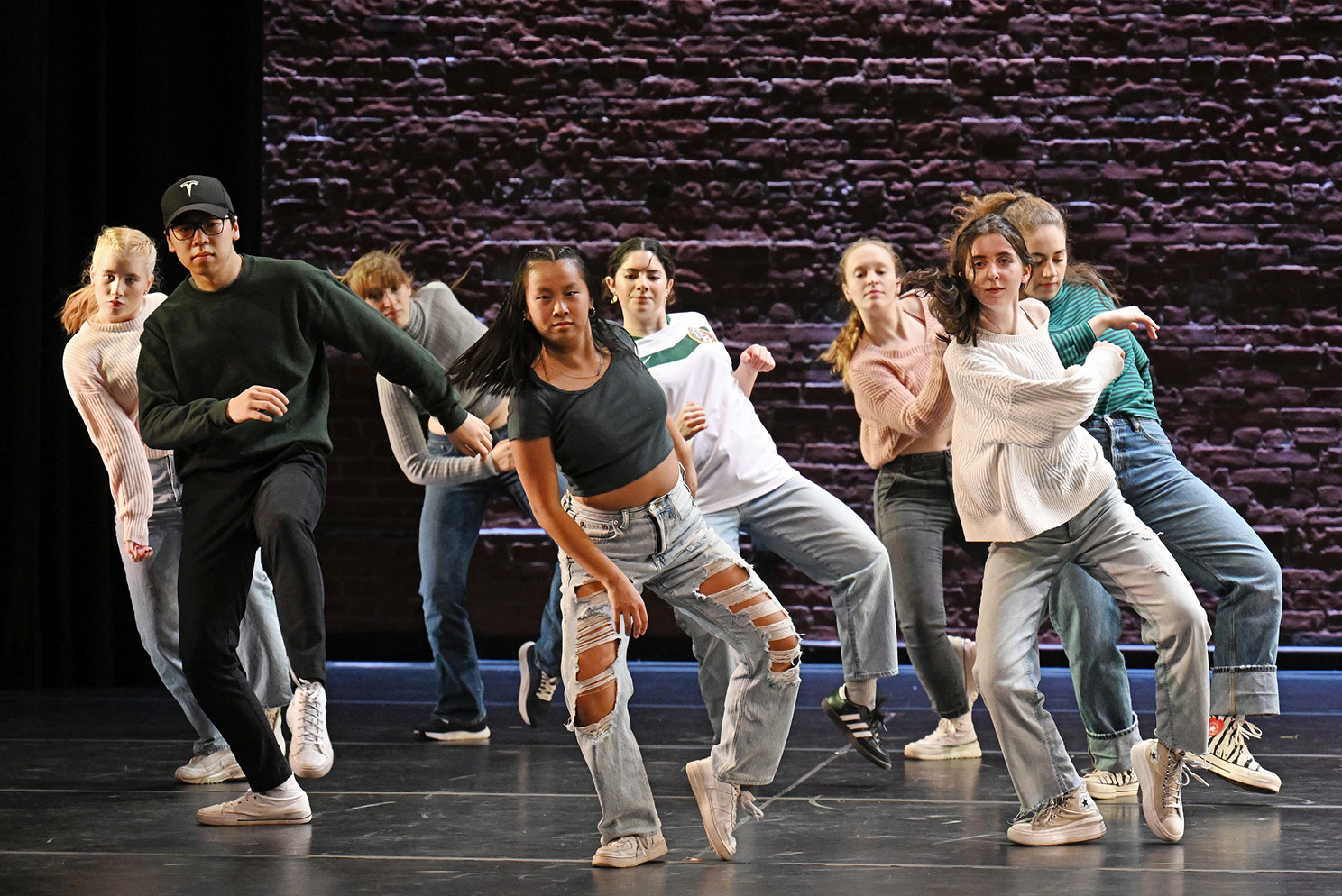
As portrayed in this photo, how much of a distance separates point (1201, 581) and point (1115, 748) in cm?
44

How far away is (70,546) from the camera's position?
5.38 m

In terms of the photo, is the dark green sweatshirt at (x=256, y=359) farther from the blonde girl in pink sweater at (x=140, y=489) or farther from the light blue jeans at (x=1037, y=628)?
the light blue jeans at (x=1037, y=628)

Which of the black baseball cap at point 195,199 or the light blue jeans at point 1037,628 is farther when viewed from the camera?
the black baseball cap at point 195,199

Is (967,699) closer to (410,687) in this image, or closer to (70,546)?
(410,687)

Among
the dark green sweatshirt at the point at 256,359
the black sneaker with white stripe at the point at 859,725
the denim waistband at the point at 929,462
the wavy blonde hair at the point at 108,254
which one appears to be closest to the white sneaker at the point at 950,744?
the black sneaker with white stripe at the point at 859,725

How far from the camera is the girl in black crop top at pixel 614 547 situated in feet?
8.99

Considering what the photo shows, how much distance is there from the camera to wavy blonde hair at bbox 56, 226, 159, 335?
360 cm

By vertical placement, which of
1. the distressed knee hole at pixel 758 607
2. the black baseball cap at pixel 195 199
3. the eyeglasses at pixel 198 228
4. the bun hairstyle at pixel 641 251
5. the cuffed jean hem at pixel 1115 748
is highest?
the black baseball cap at pixel 195 199

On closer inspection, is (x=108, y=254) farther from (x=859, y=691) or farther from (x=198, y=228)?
(x=859, y=691)

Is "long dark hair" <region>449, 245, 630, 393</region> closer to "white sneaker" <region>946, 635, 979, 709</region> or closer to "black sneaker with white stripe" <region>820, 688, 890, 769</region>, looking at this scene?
"black sneaker with white stripe" <region>820, 688, 890, 769</region>

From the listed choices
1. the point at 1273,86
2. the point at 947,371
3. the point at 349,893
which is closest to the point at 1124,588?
the point at 947,371

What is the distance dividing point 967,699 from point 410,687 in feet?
7.09

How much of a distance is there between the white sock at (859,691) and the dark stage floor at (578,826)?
18 centimetres

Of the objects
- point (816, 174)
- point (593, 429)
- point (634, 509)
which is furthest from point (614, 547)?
point (816, 174)
